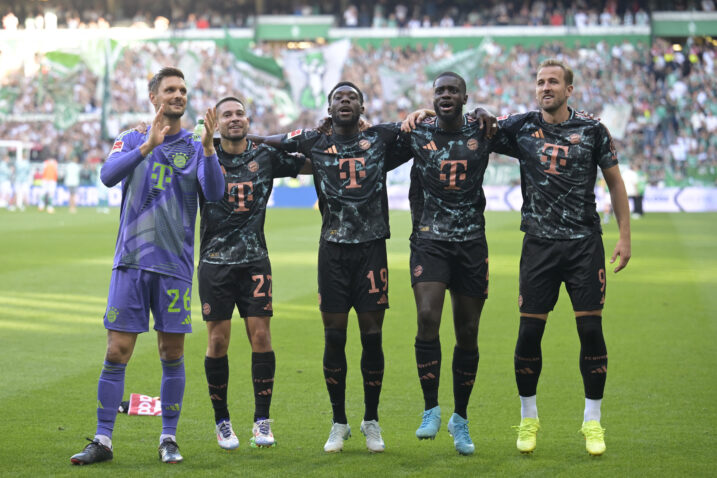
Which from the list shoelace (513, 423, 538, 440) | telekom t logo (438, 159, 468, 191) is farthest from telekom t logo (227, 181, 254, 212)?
shoelace (513, 423, 538, 440)

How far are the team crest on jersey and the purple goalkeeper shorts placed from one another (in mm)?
713

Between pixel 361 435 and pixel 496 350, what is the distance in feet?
11.9

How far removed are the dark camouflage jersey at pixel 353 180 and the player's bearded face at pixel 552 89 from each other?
0.99 meters

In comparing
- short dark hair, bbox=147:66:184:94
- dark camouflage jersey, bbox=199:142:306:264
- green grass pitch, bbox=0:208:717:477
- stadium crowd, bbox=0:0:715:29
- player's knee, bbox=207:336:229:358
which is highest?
stadium crowd, bbox=0:0:715:29

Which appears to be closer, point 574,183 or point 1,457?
point 1,457

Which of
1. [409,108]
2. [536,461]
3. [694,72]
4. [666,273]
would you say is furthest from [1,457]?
[694,72]

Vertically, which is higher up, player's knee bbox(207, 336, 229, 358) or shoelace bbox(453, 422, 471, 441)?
player's knee bbox(207, 336, 229, 358)

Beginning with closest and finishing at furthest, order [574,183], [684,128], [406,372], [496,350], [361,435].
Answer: [574,183], [361,435], [406,372], [496,350], [684,128]

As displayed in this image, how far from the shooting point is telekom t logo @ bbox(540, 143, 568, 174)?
244 inches

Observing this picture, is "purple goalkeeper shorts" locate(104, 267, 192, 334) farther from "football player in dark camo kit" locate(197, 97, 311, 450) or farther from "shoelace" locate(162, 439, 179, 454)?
"shoelace" locate(162, 439, 179, 454)

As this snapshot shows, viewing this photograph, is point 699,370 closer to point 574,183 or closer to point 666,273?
point 574,183

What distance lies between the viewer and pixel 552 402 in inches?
301

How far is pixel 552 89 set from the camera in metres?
6.20

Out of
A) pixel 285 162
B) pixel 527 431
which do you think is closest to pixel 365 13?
pixel 285 162
